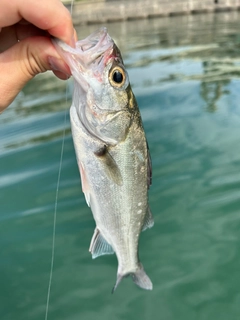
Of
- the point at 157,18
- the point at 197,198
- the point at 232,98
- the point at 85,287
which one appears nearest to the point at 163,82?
the point at 232,98

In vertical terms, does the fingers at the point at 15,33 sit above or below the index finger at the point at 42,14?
below

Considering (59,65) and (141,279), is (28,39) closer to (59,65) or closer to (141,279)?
(59,65)

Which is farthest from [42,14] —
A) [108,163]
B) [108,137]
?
[108,163]

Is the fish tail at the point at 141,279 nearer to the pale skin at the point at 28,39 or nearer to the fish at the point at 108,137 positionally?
the fish at the point at 108,137

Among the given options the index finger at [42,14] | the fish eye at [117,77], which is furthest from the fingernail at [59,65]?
the fish eye at [117,77]

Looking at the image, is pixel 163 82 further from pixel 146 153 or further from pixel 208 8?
pixel 208 8

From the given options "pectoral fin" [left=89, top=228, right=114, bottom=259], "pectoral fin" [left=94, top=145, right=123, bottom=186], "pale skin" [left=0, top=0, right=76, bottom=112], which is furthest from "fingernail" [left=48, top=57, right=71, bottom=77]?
"pectoral fin" [left=89, top=228, right=114, bottom=259]
